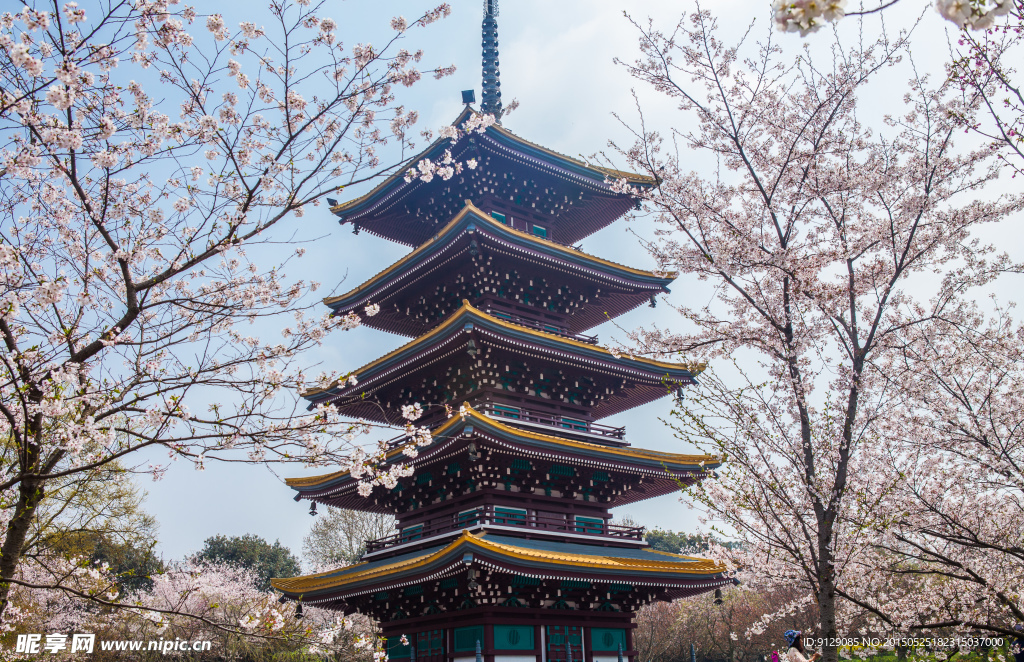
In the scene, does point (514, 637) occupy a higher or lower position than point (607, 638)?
higher

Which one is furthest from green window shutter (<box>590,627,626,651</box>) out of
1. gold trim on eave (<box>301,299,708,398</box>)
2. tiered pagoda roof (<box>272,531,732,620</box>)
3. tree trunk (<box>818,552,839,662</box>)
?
tree trunk (<box>818,552,839,662</box>)

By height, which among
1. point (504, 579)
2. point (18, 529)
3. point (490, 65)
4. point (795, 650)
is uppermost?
point (490, 65)

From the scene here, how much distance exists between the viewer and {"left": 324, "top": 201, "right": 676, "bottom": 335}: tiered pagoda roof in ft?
61.4

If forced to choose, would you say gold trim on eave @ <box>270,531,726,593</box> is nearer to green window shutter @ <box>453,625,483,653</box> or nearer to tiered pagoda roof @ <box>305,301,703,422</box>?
green window shutter @ <box>453,625,483,653</box>

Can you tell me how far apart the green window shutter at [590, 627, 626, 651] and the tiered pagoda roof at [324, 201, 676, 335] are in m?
8.73

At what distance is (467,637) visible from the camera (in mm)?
16750

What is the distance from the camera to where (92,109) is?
6043 millimetres

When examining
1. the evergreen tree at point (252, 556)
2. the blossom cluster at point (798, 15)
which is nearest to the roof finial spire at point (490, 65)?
the blossom cluster at point (798, 15)

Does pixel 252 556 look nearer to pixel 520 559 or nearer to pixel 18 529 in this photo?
pixel 520 559

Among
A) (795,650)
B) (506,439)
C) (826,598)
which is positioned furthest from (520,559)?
(826,598)

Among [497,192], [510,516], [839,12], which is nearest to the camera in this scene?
[839,12]

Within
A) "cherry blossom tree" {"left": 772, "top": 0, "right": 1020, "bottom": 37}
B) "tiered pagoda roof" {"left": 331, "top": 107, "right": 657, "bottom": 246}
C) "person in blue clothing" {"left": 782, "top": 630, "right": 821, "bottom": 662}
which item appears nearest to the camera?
"cherry blossom tree" {"left": 772, "top": 0, "right": 1020, "bottom": 37}

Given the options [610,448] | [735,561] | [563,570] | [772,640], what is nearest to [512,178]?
[610,448]

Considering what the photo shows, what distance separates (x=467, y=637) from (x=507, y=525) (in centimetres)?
291
